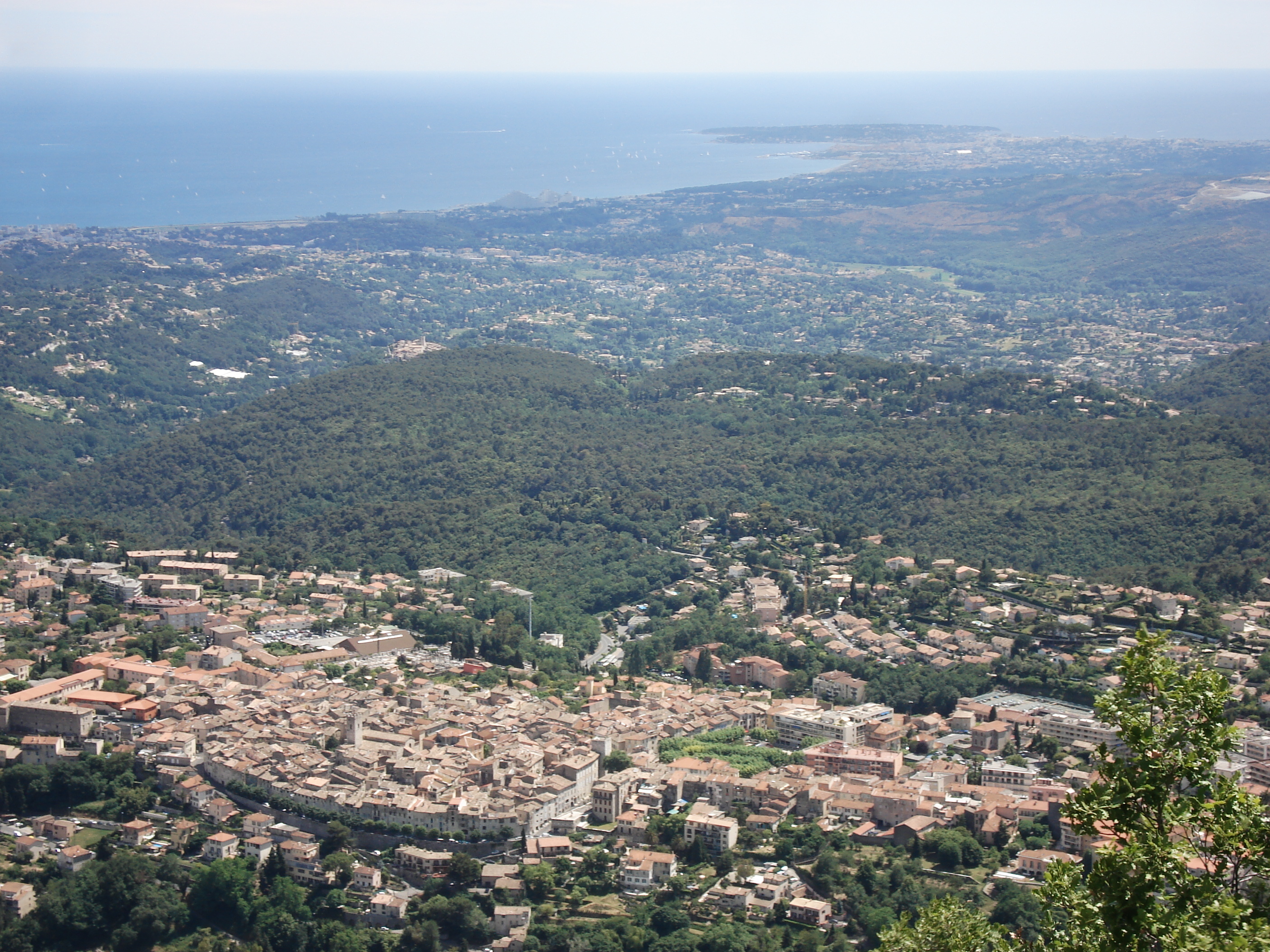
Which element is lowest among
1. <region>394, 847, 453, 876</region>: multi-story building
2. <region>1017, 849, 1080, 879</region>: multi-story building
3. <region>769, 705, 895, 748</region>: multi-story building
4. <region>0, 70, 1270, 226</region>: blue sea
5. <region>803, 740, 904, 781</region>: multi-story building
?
<region>769, 705, 895, 748</region>: multi-story building

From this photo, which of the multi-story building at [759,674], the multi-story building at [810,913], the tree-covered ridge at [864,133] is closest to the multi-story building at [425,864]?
the multi-story building at [810,913]

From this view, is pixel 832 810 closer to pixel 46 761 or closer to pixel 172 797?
pixel 172 797

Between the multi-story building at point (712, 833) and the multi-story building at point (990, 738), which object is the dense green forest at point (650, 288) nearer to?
the multi-story building at point (712, 833)

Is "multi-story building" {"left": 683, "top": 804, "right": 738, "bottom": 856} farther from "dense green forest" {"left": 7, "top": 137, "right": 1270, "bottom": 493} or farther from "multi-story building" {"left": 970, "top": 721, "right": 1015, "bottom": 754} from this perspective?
"dense green forest" {"left": 7, "top": 137, "right": 1270, "bottom": 493}

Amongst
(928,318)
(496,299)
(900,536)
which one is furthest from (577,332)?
(900,536)

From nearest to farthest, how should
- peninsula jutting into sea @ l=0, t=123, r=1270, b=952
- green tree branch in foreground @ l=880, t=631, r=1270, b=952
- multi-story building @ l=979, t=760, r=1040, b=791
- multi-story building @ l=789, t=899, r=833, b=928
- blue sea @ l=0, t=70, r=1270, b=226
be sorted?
green tree branch in foreground @ l=880, t=631, r=1270, b=952 < peninsula jutting into sea @ l=0, t=123, r=1270, b=952 < multi-story building @ l=789, t=899, r=833, b=928 < multi-story building @ l=979, t=760, r=1040, b=791 < blue sea @ l=0, t=70, r=1270, b=226

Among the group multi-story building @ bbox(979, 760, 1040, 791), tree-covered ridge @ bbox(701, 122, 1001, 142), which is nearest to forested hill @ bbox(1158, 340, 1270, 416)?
multi-story building @ bbox(979, 760, 1040, 791)
